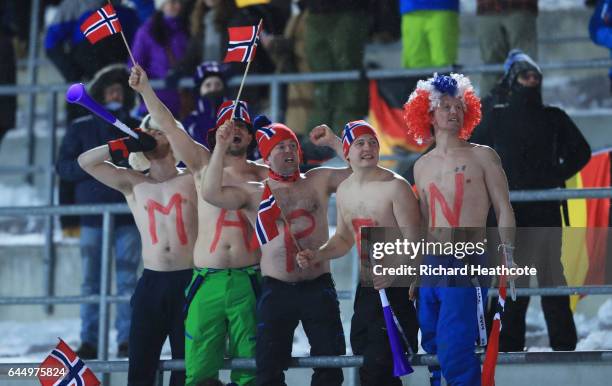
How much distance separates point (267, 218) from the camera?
260 inches

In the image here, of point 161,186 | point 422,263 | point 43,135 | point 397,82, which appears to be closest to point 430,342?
point 422,263

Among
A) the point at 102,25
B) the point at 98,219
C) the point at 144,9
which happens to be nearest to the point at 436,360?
the point at 102,25

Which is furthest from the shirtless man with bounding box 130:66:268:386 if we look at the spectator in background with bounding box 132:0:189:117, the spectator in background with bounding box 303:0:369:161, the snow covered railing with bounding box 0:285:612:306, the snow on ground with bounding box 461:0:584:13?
the snow on ground with bounding box 461:0:584:13

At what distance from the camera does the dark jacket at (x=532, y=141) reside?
7543mm

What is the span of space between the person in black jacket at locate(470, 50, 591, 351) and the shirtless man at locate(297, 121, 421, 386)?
97 cm

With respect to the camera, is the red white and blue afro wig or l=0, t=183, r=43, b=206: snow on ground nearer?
the red white and blue afro wig

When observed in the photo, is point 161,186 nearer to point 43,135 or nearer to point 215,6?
point 215,6

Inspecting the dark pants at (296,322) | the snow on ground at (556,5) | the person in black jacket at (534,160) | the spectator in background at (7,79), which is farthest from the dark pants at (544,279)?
the snow on ground at (556,5)

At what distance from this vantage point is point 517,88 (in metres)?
7.66

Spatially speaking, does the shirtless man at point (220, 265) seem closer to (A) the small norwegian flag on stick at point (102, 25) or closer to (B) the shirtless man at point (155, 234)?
(B) the shirtless man at point (155, 234)

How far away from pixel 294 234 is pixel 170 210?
2.48 ft

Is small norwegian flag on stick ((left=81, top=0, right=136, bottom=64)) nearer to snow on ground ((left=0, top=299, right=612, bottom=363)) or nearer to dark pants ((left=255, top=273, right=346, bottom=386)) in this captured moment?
dark pants ((left=255, top=273, right=346, bottom=386))

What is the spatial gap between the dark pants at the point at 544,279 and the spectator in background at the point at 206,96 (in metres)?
2.00

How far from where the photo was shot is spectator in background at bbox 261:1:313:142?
951 centimetres
